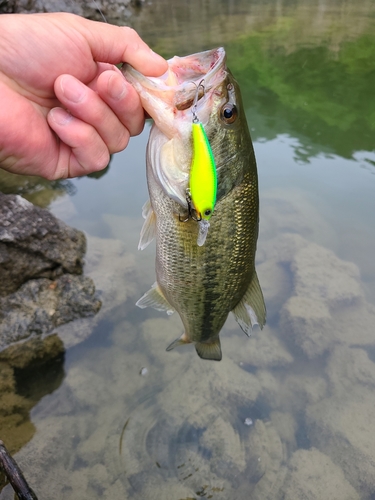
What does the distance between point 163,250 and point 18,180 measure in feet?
16.4

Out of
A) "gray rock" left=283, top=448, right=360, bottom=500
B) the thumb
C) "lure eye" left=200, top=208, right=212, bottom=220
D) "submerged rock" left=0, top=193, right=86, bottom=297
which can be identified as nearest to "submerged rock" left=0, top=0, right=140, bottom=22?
"submerged rock" left=0, top=193, right=86, bottom=297

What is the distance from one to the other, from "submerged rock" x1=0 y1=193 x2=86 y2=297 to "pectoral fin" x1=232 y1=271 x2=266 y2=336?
2.26 m

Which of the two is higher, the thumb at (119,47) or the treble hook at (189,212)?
the thumb at (119,47)

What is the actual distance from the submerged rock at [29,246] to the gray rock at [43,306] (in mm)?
103

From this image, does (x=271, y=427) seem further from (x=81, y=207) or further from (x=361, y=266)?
(x=81, y=207)

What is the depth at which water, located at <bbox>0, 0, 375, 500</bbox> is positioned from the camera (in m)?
2.97

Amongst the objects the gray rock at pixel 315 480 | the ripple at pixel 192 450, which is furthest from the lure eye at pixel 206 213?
the gray rock at pixel 315 480

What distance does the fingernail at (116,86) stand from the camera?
5.14 ft

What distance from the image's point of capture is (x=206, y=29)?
590 inches

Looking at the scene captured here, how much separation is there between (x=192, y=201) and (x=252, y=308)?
84cm

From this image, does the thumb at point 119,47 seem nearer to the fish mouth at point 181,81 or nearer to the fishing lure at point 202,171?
the fish mouth at point 181,81

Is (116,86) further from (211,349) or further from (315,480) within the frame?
(315,480)

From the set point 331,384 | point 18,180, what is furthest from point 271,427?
point 18,180

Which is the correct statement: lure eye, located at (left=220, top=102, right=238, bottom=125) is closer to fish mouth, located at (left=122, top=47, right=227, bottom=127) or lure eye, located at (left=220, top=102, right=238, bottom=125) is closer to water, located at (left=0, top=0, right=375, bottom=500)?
fish mouth, located at (left=122, top=47, right=227, bottom=127)
